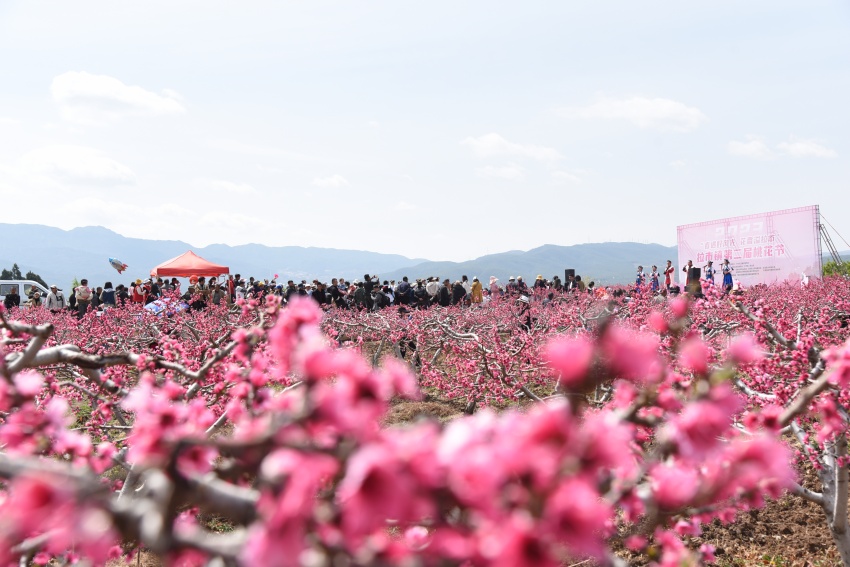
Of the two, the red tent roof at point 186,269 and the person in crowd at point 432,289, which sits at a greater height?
the red tent roof at point 186,269

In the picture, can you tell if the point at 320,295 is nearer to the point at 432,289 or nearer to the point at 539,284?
the point at 432,289

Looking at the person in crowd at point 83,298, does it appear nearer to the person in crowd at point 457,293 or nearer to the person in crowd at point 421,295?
the person in crowd at point 421,295

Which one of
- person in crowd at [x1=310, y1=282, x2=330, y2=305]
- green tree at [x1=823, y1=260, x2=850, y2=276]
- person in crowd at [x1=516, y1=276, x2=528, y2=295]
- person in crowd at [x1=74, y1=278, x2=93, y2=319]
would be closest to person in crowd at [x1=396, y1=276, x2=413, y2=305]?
person in crowd at [x1=310, y1=282, x2=330, y2=305]

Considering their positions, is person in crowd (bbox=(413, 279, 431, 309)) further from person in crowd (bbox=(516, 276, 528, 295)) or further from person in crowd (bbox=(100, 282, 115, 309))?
person in crowd (bbox=(100, 282, 115, 309))

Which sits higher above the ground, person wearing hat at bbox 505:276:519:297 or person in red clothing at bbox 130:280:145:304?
person in red clothing at bbox 130:280:145:304

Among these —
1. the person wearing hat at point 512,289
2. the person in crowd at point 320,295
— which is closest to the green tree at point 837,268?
the person wearing hat at point 512,289

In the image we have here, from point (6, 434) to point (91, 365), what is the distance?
161 centimetres

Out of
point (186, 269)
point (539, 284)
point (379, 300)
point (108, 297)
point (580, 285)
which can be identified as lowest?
point (379, 300)

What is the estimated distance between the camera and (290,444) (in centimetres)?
89

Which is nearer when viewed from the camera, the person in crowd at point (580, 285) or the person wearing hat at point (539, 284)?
the person in crowd at point (580, 285)

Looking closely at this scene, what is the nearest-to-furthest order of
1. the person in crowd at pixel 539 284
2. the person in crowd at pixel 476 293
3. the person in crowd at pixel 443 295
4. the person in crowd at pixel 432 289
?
the person in crowd at pixel 432 289 < the person in crowd at pixel 443 295 < the person in crowd at pixel 476 293 < the person in crowd at pixel 539 284

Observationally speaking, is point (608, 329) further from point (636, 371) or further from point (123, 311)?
point (123, 311)

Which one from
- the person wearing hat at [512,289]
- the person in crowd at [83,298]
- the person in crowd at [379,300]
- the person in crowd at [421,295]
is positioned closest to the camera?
the person in crowd at [83,298]

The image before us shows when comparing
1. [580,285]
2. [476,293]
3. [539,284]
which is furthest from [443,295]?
[580,285]
